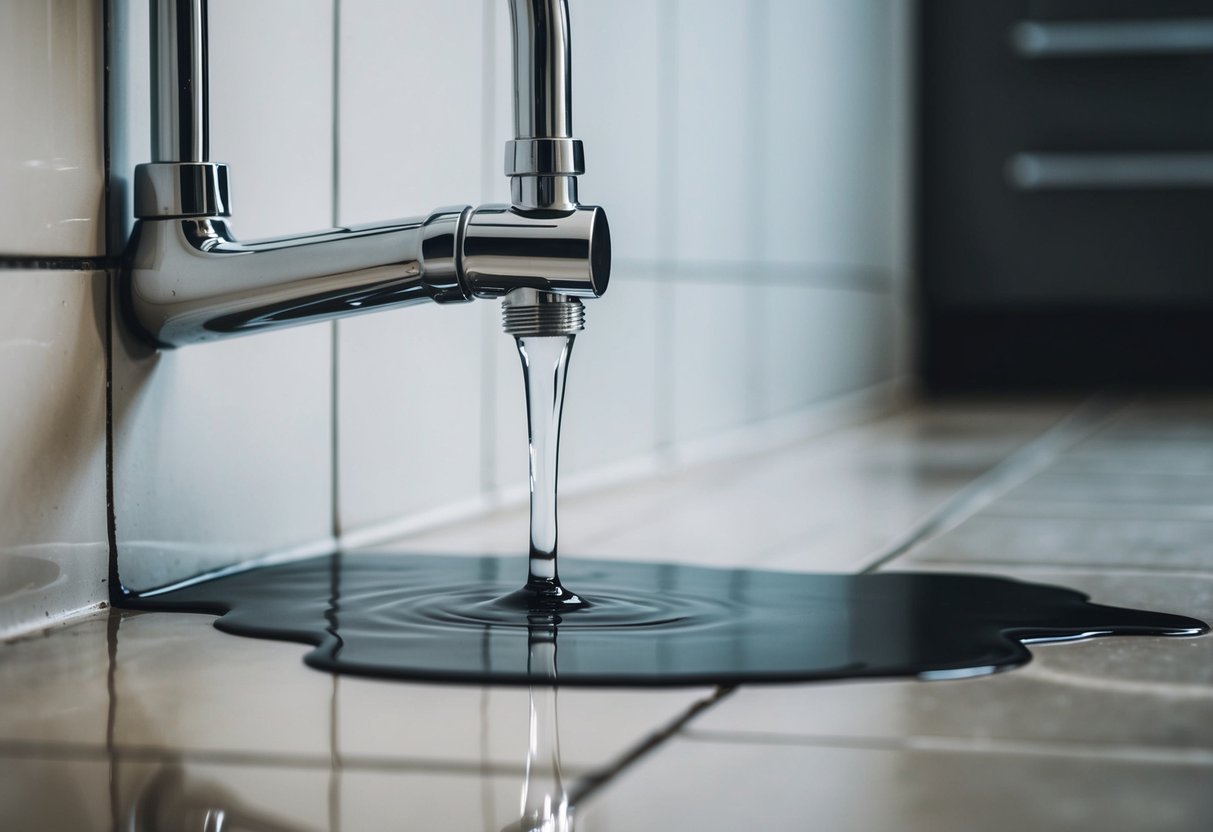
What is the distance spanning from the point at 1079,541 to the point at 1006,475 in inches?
19.7

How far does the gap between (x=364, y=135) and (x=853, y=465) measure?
31.1 inches

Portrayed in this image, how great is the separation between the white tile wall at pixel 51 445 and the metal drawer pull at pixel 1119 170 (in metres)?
2.50

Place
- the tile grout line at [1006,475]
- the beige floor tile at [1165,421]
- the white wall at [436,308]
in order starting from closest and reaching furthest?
the white wall at [436,308], the tile grout line at [1006,475], the beige floor tile at [1165,421]

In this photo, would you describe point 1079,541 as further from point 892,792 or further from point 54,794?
point 54,794

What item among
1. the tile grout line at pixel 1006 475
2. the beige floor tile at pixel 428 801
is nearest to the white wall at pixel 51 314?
the beige floor tile at pixel 428 801

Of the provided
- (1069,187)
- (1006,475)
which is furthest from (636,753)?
(1069,187)

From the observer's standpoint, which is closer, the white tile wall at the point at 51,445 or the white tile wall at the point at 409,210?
the white tile wall at the point at 51,445

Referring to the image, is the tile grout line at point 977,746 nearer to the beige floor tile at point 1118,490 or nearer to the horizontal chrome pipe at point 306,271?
the horizontal chrome pipe at point 306,271

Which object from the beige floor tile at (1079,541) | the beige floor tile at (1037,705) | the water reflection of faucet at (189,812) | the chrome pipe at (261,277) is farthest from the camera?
the beige floor tile at (1079,541)

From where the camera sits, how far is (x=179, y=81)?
784mm

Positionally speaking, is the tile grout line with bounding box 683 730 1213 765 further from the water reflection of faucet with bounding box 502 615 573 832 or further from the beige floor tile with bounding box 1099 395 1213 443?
the beige floor tile with bounding box 1099 395 1213 443

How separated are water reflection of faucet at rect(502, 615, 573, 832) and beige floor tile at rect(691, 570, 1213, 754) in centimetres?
6

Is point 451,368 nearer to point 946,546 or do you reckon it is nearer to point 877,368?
point 946,546

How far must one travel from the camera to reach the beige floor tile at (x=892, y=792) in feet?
1.47
